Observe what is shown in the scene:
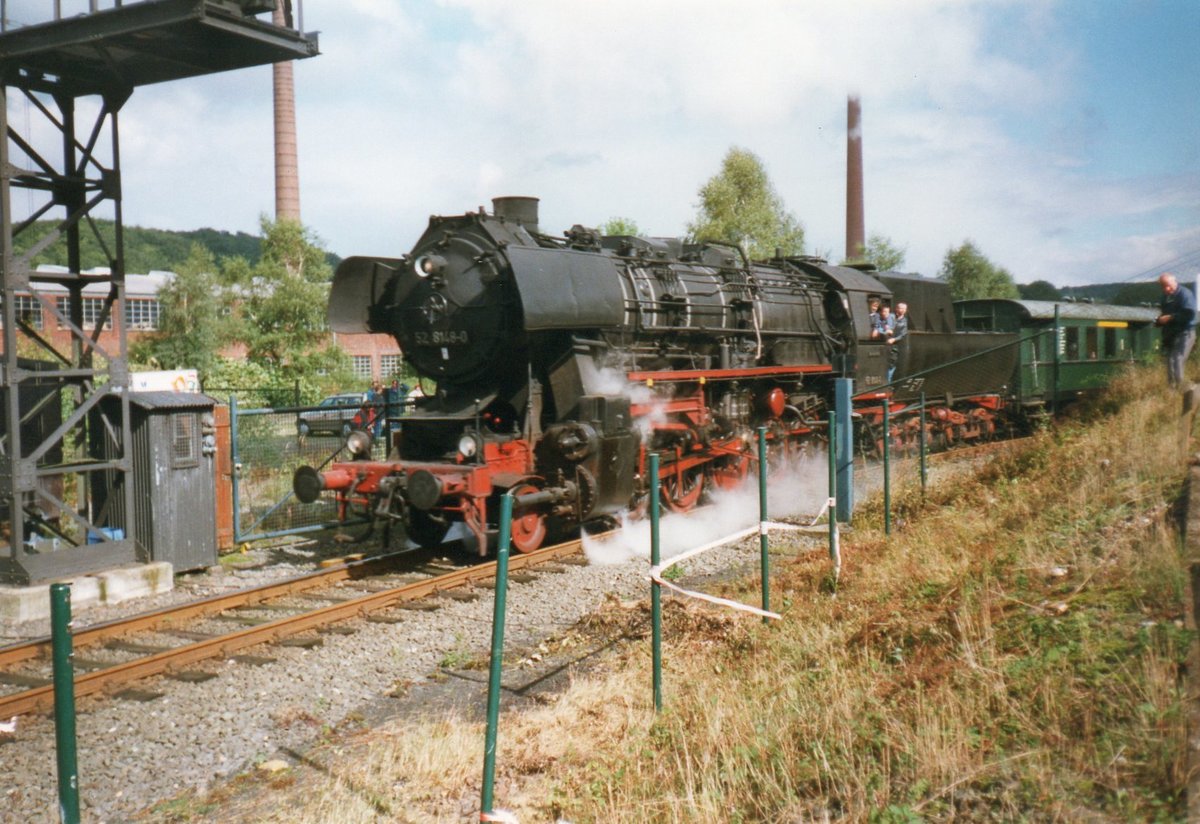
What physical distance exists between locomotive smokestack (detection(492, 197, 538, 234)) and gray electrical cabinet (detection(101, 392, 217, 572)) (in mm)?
3570

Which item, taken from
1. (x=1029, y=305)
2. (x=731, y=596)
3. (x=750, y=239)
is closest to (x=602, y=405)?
(x=731, y=596)

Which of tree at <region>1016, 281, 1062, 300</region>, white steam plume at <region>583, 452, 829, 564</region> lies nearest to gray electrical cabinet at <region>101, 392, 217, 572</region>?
white steam plume at <region>583, 452, 829, 564</region>

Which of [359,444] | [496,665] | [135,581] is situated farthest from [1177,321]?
[135,581]

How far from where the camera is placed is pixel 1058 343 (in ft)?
57.5

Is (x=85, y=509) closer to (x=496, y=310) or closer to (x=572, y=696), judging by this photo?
(x=496, y=310)

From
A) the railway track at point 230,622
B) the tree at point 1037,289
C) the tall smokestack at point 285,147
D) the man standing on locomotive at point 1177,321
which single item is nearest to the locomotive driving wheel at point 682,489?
the railway track at point 230,622

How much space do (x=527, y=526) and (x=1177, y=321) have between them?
8062 mm

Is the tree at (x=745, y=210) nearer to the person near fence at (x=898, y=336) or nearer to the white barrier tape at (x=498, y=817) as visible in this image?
the person near fence at (x=898, y=336)

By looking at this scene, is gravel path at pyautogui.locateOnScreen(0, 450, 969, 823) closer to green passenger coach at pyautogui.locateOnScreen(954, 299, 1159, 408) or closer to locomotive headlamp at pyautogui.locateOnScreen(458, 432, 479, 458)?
locomotive headlamp at pyautogui.locateOnScreen(458, 432, 479, 458)

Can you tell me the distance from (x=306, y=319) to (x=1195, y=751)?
30.3 meters

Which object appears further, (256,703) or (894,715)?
(256,703)

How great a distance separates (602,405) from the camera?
9.19 metres

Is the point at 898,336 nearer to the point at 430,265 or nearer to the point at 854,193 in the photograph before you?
the point at 430,265

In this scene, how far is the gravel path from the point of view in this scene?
15.3 feet
